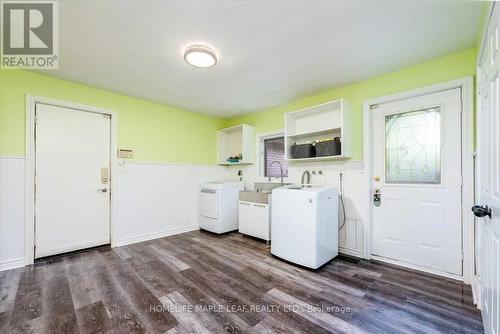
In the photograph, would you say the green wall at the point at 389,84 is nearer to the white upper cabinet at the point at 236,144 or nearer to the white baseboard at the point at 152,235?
the white upper cabinet at the point at 236,144

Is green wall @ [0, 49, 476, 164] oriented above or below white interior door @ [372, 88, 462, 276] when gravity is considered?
above

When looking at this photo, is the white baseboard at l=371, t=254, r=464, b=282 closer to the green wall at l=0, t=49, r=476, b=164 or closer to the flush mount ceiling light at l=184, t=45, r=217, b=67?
the green wall at l=0, t=49, r=476, b=164

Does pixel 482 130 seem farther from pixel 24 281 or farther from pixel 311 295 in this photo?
pixel 24 281

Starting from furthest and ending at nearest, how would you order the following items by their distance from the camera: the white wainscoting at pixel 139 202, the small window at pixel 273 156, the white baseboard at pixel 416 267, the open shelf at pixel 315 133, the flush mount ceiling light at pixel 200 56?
the small window at pixel 273 156 → the open shelf at pixel 315 133 → the white wainscoting at pixel 139 202 → the white baseboard at pixel 416 267 → the flush mount ceiling light at pixel 200 56

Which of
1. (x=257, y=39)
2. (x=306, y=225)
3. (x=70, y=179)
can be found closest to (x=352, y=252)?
(x=306, y=225)

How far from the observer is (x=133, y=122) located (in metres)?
3.54

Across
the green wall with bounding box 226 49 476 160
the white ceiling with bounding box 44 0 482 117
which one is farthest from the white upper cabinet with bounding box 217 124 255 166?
the white ceiling with bounding box 44 0 482 117

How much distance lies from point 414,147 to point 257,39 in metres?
2.16

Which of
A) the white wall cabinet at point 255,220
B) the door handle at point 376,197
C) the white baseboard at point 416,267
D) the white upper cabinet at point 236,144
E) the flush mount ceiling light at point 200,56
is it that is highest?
the flush mount ceiling light at point 200,56

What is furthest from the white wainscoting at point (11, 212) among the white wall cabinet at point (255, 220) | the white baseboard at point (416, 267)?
the white baseboard at point (416, 267)

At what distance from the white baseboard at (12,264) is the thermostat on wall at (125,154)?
167 cm

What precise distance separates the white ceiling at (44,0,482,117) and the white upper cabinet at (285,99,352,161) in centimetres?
38

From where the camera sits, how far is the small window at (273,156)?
4.07m

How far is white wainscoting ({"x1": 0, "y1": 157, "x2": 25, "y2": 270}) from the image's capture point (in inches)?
98.0
